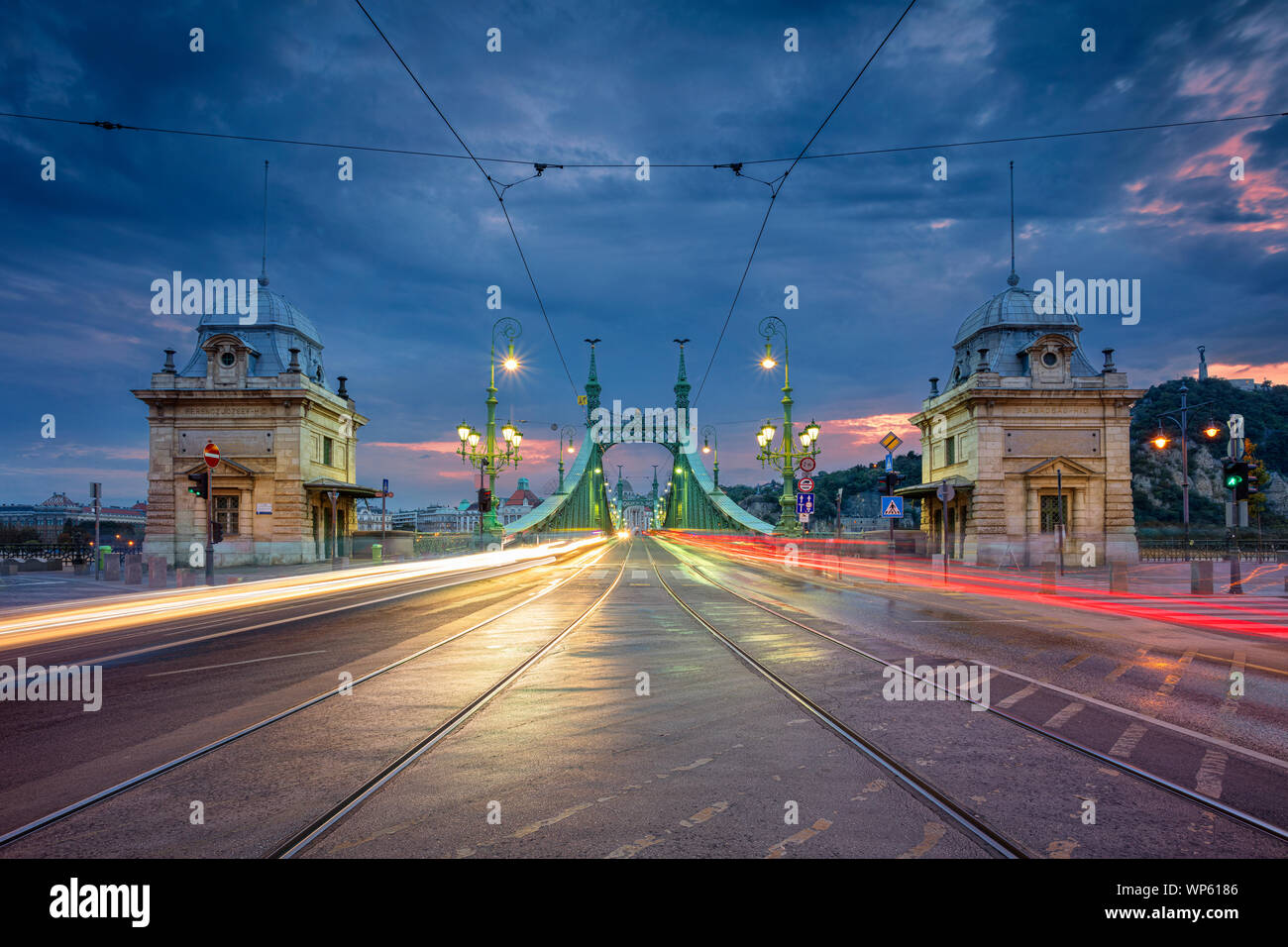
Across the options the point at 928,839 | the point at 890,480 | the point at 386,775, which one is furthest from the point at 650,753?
the point at 890,480

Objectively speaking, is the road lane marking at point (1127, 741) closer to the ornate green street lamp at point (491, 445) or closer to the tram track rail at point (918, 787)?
the tram track rail at point (918, 787)

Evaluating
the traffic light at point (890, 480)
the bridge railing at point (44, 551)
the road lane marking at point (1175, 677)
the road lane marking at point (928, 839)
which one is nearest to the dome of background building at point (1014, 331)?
the traffic light at point (890, 480)

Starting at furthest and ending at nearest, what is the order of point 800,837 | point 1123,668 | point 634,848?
point 1123,668 < point 800,837 < point 634,848

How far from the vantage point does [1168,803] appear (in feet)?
13.2

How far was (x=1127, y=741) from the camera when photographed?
5262 millimetres

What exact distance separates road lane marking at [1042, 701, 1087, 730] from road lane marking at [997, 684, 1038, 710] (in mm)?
393

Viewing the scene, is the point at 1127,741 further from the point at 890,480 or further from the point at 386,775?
the point at 890,480

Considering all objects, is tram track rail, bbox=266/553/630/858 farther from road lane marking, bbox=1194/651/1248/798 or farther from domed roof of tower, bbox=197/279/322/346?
domed roof of tower, bbox=197/279/322/346

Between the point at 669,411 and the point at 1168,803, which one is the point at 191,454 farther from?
the point at 669,411

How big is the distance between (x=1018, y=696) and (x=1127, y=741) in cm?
145

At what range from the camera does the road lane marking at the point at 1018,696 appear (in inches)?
252
